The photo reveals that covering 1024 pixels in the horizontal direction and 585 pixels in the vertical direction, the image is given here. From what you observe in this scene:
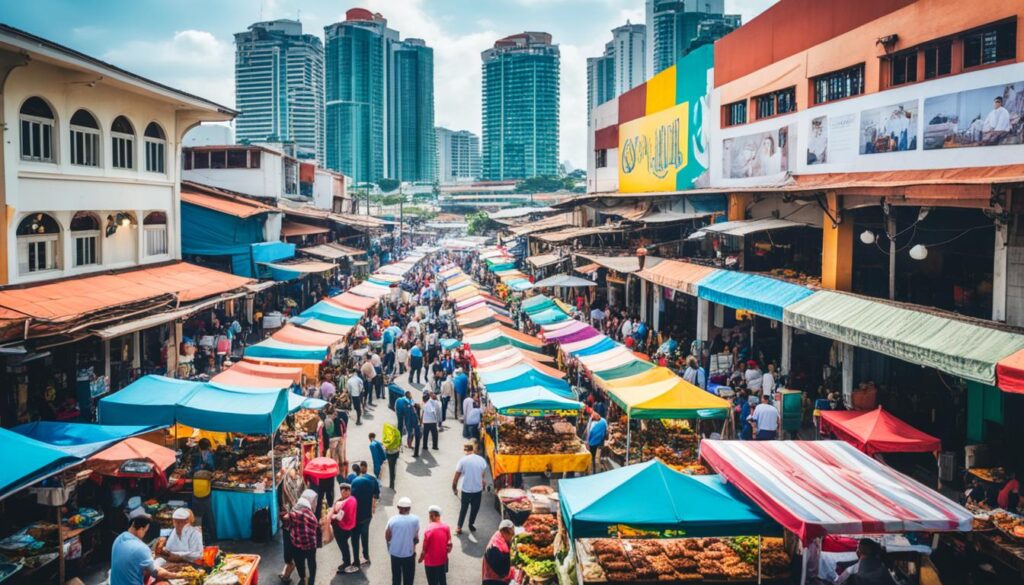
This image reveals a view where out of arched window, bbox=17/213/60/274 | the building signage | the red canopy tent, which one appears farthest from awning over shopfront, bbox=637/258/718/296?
arched window, bbox=17/213/60/274

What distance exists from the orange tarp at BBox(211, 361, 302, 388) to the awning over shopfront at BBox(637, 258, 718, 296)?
10.2 meters

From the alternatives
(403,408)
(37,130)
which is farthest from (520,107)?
(403,408)

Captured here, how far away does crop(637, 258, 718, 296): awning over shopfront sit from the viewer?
19.0m

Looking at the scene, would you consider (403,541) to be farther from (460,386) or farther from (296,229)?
(296,229)

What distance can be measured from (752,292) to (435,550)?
1066cm

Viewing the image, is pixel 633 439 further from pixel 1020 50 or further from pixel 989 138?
pixel 1020 50

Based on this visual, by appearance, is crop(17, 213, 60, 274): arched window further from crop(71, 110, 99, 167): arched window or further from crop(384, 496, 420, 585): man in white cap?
crop(384, 496, 420, 585): man in white cap

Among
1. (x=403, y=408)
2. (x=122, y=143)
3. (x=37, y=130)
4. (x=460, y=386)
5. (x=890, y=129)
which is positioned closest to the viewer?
(x=890, y=129)

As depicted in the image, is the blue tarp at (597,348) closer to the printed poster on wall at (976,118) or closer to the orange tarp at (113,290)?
the printed poster on wall at (976,118)

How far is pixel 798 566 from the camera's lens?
7828 millimetres

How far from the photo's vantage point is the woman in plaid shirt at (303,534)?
8633 mm

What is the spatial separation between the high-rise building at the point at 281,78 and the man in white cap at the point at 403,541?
121049 mm

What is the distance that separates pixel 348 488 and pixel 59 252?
10952 mm

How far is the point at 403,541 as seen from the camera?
8461 mm
